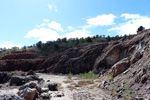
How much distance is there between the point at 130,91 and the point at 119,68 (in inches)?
215

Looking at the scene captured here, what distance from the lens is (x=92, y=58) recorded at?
3497cm

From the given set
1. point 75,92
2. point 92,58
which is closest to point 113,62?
point 92,58

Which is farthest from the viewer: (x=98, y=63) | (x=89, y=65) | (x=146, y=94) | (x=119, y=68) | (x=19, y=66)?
(x=19, y=66)

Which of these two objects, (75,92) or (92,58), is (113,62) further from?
(75,92)

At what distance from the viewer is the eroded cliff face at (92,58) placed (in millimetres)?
24156

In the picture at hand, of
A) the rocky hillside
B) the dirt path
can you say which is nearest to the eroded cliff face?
the rocky hillside

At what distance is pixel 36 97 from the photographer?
11.3 m

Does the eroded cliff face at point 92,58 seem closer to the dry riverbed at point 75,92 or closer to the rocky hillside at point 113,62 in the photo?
the rocky hillside at point 113,62

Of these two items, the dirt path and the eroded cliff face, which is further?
the eroded cliff face

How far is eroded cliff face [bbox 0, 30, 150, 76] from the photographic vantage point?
79.3ft

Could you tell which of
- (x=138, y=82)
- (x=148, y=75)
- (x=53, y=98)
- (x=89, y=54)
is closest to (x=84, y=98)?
(x=53, y=98)

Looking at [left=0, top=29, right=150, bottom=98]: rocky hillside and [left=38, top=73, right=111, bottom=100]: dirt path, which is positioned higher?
[left=0, top=29, right=150, bottom=98]: rocky hillside

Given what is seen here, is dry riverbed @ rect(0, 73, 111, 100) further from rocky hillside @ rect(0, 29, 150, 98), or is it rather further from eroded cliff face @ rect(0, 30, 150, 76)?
eroded cliff face @ rect(0, 30, 150, 76)

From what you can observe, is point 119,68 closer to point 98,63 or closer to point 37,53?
point 98,63
